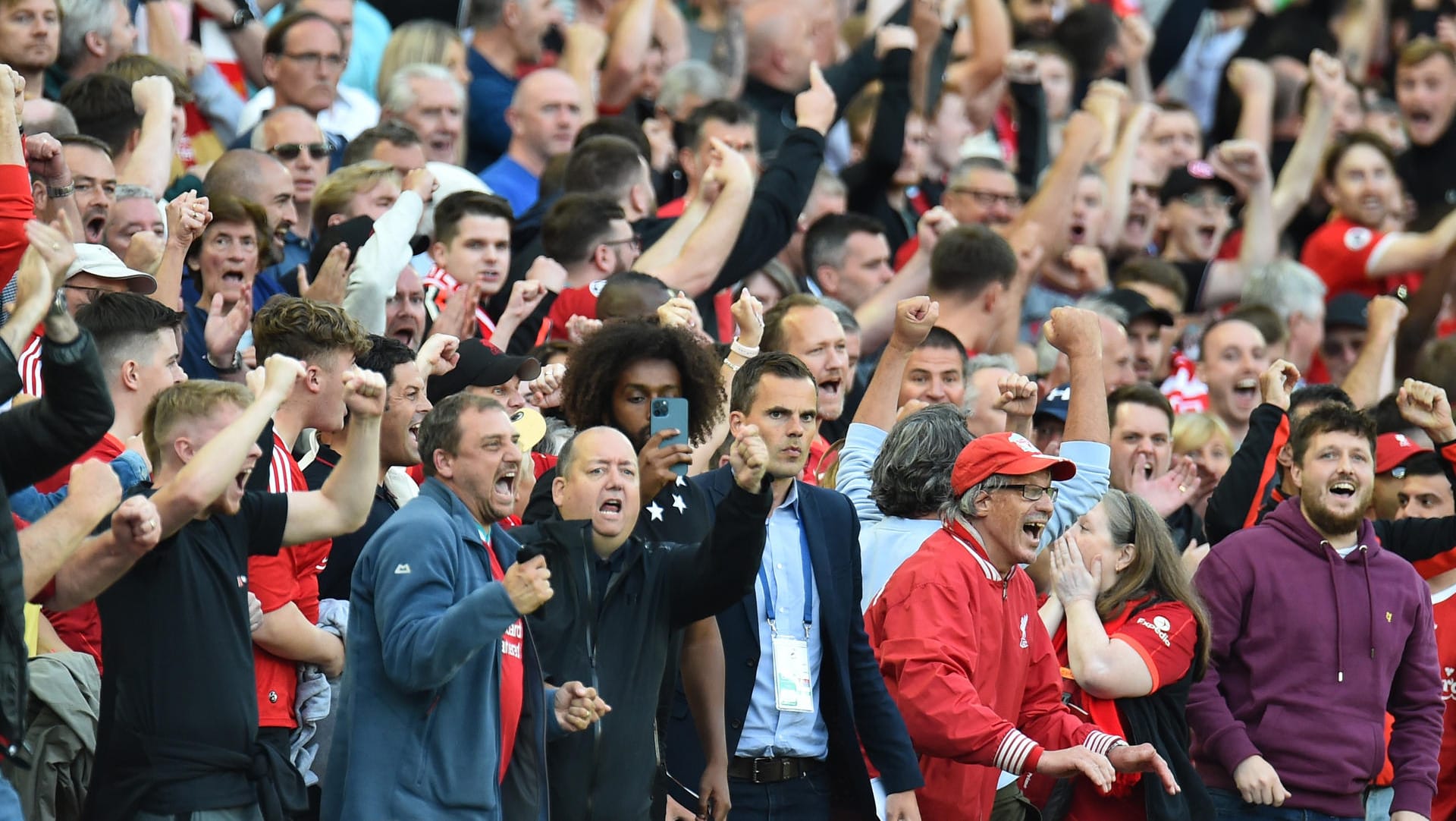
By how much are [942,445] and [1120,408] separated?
1960mm

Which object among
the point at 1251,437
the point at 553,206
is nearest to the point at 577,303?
the point at 553,206

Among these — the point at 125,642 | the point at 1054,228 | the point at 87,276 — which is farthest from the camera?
the point at 1054,228

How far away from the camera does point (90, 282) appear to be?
5945 millimetres

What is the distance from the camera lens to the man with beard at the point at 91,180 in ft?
22.6

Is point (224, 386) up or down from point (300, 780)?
up

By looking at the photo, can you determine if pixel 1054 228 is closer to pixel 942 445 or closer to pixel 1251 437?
pixel 1251 437

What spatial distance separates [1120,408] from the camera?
8.08m

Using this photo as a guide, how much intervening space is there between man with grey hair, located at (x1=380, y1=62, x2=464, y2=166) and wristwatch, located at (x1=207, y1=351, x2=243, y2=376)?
9.83 feet

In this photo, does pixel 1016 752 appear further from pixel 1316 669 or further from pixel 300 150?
pixel 300 150

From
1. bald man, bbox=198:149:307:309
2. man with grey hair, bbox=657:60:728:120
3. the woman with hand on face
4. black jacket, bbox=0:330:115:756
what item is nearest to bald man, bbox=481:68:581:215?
man with grey hair, bbox=657:60:728:120

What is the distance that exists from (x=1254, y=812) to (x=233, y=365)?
3.59 metres

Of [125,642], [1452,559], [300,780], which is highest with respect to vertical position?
[1452,559]

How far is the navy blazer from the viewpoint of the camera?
5.86m

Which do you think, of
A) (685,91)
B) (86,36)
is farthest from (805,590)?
(685,91)
